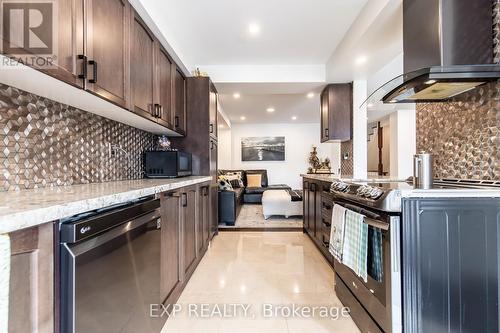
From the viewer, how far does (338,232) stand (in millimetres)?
1848

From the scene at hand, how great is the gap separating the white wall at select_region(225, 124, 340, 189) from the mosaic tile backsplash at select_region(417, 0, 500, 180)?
6631 mm

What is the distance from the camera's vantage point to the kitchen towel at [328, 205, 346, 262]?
1.78 meters

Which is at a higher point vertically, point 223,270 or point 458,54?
point 458,54

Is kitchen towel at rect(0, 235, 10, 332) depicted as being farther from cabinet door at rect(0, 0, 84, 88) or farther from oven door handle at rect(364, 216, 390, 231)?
oven door handle at rect(364, 216, 390, 231)

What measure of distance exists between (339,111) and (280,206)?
84.6 inches

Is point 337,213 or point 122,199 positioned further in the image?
point 337,213

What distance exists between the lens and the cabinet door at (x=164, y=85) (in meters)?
2.53

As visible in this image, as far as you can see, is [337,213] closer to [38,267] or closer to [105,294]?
[105,294]

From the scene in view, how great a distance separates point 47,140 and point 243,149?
24.2ft

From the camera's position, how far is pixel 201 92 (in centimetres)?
356

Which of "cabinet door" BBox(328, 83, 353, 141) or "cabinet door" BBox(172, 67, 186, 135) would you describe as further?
"cabinet door" BBox(328, 83, 353, 141)

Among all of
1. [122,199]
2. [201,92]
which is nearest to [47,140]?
[122,199]

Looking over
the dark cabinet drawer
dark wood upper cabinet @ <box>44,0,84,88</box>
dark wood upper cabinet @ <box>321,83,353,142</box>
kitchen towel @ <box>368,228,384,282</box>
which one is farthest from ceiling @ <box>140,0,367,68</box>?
the dark cabinet drawer

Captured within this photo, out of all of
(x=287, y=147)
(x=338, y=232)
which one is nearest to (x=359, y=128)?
(x=338, y=232)
